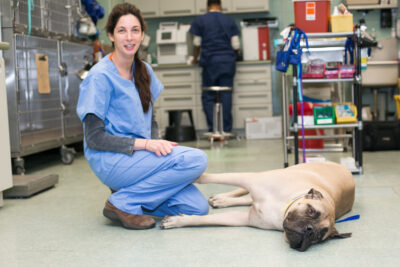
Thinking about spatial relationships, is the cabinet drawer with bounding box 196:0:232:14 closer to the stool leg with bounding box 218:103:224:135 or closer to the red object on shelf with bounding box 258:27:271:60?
the red object on shelf with bounding box 258:27:271:60

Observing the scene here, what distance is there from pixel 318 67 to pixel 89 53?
8.61 ft

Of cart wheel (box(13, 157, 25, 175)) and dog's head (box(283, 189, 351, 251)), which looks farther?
cart wheel (box(13, 157, 25, 175))

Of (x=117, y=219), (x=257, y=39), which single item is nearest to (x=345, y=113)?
(x=117, y=219)

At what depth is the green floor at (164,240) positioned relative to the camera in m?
1.79

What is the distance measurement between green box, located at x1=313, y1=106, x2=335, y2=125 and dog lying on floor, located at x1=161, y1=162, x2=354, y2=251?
3.46ft

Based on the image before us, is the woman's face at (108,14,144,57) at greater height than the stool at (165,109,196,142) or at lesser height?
greater

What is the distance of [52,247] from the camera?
6.59 ft

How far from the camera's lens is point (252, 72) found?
674 cm

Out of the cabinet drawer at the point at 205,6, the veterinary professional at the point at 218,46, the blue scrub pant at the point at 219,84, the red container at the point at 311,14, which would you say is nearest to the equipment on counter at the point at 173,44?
the cabinet drawer at the point at 205,6

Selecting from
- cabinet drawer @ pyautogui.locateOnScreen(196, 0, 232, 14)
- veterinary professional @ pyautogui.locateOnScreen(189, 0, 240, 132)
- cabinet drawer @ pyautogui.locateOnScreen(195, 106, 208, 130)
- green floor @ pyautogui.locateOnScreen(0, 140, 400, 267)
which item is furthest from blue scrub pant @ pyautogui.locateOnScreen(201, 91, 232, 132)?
green floor @ pyautogui.locateOnScreen(0, 140, 400, 267)

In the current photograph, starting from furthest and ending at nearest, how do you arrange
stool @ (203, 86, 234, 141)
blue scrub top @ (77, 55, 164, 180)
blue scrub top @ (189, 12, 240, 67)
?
blue scrub top @ (189, 12, 240, 67) → stool @ (203, 86, 234, 141) → blue scrub top @ (77, 55, 164, 180)

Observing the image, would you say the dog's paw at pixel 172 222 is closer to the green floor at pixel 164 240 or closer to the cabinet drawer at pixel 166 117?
the green floor at pixel 164 240

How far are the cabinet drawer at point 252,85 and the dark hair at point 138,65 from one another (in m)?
4.42

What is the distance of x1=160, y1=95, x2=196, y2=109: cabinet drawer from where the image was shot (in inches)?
273
